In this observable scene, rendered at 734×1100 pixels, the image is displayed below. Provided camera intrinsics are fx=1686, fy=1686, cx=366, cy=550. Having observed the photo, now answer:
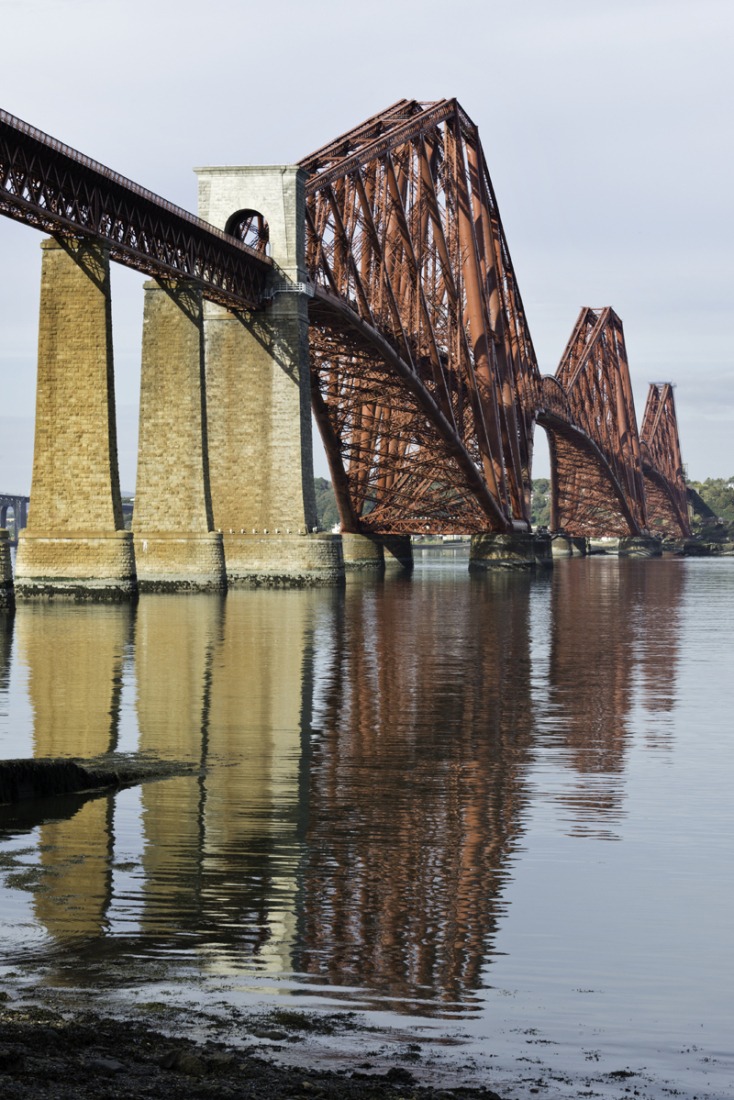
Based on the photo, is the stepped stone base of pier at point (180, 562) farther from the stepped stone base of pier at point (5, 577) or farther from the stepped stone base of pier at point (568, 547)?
the stepped stone base of pier at point (568, 547)

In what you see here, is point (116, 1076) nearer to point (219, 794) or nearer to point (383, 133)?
point (219, 794)

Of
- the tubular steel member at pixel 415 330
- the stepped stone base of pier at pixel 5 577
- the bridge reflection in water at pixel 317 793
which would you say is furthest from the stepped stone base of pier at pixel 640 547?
the bridge reflection in water at pixel 317 793

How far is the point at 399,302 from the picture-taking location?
306ft

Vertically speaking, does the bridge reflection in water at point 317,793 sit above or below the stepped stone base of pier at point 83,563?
below

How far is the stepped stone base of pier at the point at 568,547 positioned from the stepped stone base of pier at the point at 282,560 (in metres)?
105

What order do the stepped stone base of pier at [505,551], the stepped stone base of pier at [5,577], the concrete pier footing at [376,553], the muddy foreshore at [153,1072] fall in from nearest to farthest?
the muddy foreshore at [153,1072]
the stepped stone base of pier at [5,577]
the concrete pier footing at [376,553]
the stepped stone base of pier at [505,551]

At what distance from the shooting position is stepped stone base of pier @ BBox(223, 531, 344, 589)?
70.1 metres

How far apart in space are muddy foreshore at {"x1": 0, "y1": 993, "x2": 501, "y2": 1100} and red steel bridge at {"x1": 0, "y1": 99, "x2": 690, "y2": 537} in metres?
47.0

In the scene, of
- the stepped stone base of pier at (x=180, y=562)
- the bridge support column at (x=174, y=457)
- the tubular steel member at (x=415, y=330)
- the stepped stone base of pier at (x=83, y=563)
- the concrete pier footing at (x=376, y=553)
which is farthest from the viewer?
the concrete pier footing at (x=376, y=553)

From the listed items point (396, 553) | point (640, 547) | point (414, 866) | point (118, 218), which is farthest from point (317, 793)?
point (640, 547)

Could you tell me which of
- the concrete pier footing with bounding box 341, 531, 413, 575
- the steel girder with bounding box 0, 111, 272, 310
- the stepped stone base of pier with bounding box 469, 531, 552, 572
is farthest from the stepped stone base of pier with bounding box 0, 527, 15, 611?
the stepped stone base of pier with bounding box 469, 531, 552, 572

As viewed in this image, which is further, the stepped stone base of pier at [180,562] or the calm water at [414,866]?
the stepped stone base of pier at [180,562]

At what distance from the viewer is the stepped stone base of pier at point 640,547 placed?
18400cm

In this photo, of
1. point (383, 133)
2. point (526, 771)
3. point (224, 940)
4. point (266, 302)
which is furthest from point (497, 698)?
point (383, 133)
